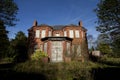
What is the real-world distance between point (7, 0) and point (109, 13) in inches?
562

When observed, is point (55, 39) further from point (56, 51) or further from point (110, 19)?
point (110, 19)

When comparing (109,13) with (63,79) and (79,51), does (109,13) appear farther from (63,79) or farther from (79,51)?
(63,79)

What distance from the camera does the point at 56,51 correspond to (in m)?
32.9

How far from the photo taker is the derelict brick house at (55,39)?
32.8 metres

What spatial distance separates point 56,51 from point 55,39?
2.53 metres

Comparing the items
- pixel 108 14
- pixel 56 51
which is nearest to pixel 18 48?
pixel 56 51

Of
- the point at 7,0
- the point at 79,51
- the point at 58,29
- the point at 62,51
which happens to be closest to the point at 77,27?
the point at 58,29

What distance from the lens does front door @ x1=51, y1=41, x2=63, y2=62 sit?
32.7m

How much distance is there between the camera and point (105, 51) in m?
51.6

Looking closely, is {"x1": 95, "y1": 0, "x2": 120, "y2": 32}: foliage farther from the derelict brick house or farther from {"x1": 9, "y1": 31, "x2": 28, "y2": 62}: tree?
{"x1": 9, "y1": 31, "x2": 28, "y2": 62}: tree

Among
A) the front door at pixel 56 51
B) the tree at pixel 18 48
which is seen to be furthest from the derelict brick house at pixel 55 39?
the tree at pixel 18 48

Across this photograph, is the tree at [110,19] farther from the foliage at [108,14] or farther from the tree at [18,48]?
the tree at [18,48]

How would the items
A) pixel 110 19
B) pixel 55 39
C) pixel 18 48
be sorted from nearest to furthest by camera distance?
1. pixel 110 19
2. pixel 55 39
3. pixel 18 48

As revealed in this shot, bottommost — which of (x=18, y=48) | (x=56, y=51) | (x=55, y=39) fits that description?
(x=56, y=51)
